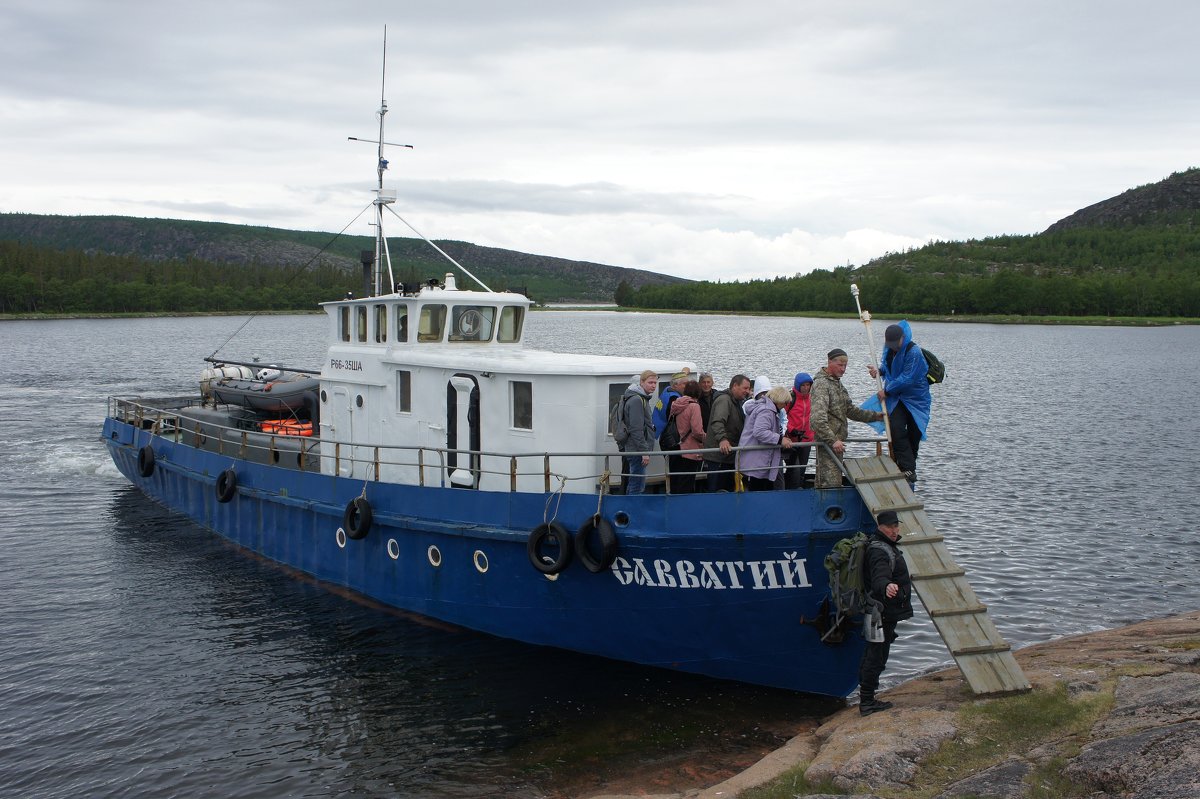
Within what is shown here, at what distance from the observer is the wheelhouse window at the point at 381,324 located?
14.3 metres

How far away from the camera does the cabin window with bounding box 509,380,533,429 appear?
12062 millimetres

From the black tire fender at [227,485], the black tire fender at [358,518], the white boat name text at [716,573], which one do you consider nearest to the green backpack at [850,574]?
the white boat name text at [716,573]

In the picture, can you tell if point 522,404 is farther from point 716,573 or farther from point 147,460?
point 147,460

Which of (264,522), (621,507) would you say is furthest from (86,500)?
(621,507)

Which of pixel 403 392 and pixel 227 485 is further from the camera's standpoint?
pixel 227 485

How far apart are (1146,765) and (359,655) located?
919 cm

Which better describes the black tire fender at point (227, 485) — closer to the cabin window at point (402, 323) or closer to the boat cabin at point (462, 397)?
the boat cabin at point (462, 397)

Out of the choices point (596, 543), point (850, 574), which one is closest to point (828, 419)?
point (850, 574)

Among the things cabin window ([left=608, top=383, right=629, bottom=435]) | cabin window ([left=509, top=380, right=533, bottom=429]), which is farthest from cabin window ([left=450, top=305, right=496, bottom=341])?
cabin window ([left=608, top=383, right=629, bottom=435])

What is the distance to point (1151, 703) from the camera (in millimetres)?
8133

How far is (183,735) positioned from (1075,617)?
12.2 m

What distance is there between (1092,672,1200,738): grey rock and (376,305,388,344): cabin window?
10.3 meters

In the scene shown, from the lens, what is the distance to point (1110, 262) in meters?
153

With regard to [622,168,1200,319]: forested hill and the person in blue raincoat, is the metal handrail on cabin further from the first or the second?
[622,168,1200,319]: forested hill
